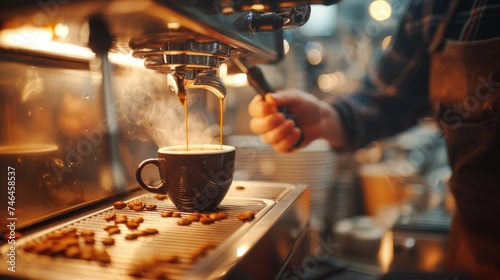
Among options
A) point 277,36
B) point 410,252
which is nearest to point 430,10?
point 277,36

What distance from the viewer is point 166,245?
0.59 meters

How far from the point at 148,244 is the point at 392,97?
1166mm

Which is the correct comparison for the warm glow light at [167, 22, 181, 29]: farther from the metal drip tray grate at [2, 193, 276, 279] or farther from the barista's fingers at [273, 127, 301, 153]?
the barista's fingers at [273, 127, 301, 153]

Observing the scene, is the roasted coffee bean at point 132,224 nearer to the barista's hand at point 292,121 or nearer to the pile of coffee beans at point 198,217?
the pile of coffee beans at point 198,217

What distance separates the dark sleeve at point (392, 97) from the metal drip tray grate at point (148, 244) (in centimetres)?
72

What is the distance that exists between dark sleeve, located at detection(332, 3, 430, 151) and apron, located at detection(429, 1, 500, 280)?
0.20 meters

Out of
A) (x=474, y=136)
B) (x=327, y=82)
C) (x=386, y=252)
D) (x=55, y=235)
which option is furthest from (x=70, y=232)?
(x=327, y=82)

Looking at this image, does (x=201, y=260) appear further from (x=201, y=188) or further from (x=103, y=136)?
(x=103, y=136)

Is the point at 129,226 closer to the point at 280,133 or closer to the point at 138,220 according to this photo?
the point at 138,220

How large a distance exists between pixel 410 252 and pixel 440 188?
79 centimetres

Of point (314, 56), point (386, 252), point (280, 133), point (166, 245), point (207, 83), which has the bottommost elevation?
point (386, 252)

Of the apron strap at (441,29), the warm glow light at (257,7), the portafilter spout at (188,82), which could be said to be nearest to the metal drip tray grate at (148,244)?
the portafilter spout at (188,82)

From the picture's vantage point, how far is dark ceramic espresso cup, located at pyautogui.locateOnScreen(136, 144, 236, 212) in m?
0.73

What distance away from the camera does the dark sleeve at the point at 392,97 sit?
1416 millimetres
